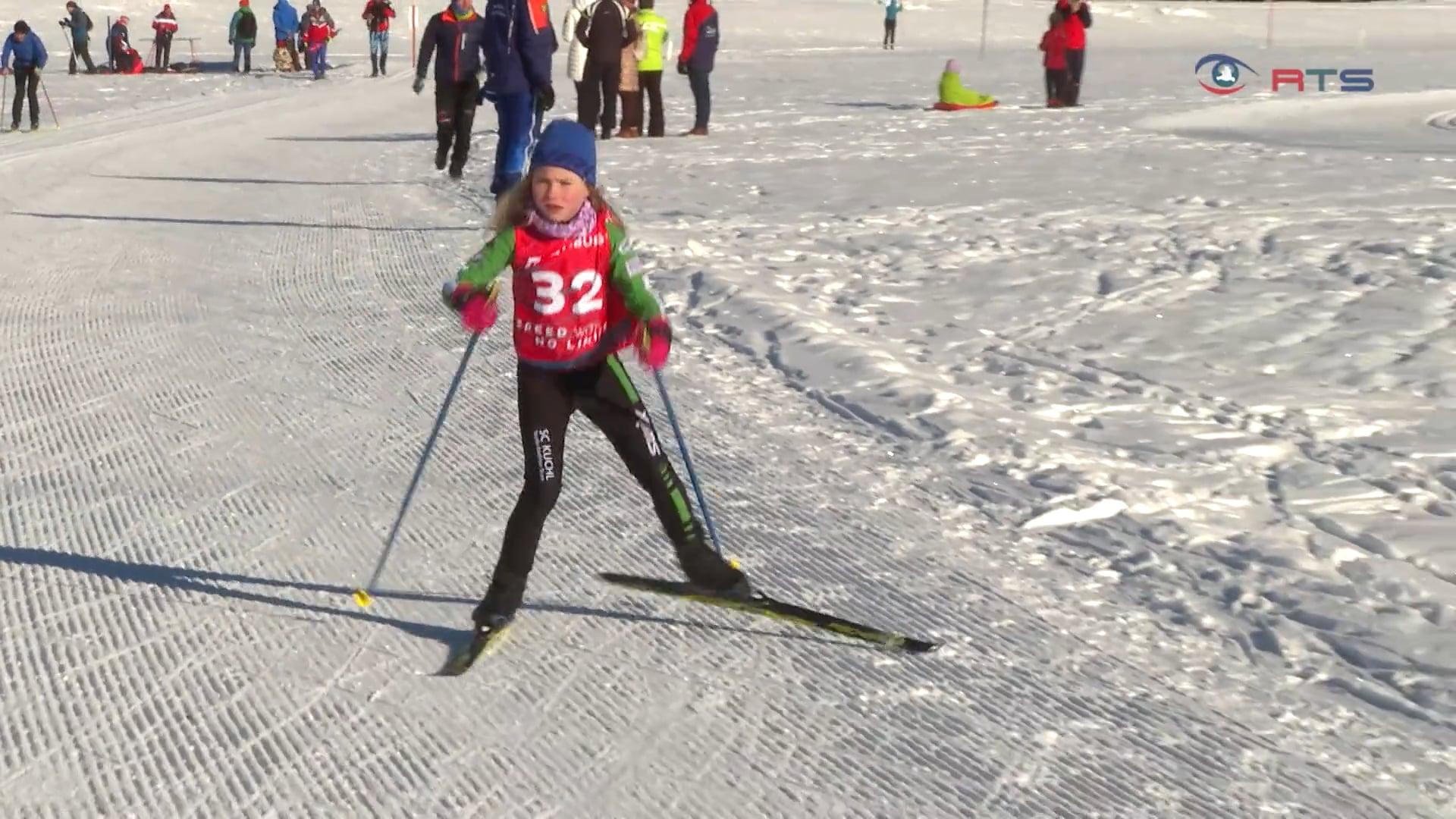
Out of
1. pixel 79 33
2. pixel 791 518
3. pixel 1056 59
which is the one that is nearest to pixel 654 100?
pixel 1056 59

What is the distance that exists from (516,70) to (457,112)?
3126 mm

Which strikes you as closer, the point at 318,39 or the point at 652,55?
the point at 652,55

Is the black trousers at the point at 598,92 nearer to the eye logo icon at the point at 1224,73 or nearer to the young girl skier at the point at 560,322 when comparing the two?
the eye logo icon at the point at 1224,73

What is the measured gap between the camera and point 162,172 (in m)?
14.2

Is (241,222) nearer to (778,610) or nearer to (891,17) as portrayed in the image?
(778,610)

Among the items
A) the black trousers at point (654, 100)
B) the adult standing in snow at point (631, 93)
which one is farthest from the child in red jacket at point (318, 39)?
the black trousers at point (654, 100)

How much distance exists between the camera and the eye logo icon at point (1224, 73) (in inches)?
Result: 945

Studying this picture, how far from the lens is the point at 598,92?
1616 centimetres

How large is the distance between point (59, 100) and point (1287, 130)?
17.3 meters

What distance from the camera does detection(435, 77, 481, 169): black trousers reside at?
13156 millimetres

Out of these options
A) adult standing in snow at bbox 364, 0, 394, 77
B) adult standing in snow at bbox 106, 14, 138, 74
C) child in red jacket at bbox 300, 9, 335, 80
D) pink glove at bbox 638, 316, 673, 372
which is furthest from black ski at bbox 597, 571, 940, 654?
adult standing in snow at bbox 106, 14, 138, 74

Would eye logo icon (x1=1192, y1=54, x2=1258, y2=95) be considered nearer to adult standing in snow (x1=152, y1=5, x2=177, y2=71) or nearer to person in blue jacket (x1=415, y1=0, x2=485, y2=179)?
person in blue jacket (x1=415, y1=0, x2=485, y2=179)

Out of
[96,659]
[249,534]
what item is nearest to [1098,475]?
[249,534]

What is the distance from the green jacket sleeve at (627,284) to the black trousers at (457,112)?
940 cm
